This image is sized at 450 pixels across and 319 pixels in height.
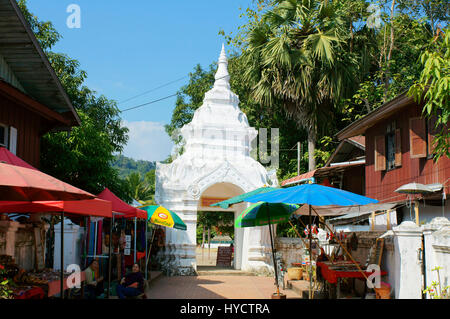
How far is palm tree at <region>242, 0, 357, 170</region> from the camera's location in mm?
20188

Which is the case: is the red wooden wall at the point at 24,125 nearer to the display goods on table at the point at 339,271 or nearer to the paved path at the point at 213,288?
the paved path at the point at 213,288

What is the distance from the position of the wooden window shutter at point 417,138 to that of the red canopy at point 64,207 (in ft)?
27.1

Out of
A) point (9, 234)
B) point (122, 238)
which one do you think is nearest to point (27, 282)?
point (9, 234)

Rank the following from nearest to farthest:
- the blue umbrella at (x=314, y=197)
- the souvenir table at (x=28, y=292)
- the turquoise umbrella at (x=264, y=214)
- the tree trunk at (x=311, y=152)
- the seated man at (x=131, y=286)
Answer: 1. the souvenir table at (x=28, y=292)
2. the blue umbrella at (x=314, y=197)
3. the seated man at (x=131, y=286)
4. the turquoise umbrella at (x=264, y=214)
5. the tree trunk at (x=311, y=152)

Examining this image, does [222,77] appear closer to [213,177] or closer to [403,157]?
[213,177]

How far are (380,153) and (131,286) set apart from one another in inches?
348

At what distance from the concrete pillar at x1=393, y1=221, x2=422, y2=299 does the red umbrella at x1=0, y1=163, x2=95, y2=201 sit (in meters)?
5.25

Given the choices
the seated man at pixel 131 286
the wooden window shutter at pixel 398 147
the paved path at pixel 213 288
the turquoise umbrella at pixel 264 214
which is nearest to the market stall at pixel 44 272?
the seated man at pixel 131 286

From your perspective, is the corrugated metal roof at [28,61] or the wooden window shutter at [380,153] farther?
the wooden window shutter at [380,153]

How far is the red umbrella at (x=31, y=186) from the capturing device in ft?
18.0

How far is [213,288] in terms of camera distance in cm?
1528

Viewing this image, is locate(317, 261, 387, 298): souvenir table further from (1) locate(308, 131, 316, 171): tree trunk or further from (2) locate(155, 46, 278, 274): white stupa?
(1) locate(308, 131, 316, 171): tree trunk
